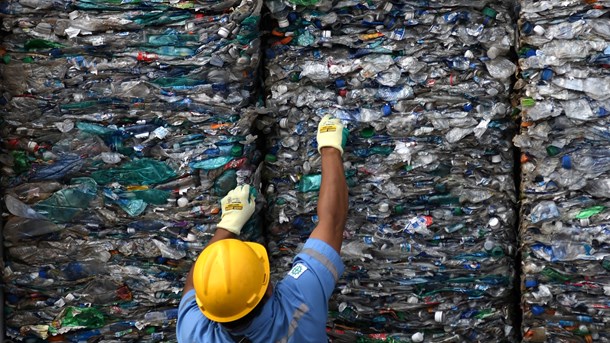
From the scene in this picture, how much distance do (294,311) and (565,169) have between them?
1.25 m

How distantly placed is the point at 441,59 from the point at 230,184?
39.4 inches

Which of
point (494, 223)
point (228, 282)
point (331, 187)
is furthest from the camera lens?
point (494, 223)

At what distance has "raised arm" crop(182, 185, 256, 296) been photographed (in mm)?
3170

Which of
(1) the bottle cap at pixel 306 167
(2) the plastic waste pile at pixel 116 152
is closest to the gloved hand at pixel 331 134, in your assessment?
(1) the bottle cap at pixel 306 167

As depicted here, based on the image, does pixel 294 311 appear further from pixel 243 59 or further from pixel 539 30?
pixel 539 30

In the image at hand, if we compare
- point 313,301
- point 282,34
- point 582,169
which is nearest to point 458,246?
point 582,169

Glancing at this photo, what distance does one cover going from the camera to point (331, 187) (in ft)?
9.96

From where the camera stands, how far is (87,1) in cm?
320

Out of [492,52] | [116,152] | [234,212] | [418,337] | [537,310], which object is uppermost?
[492,52]

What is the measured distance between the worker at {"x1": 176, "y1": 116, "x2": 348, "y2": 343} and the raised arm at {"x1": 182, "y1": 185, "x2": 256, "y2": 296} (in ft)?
0.79

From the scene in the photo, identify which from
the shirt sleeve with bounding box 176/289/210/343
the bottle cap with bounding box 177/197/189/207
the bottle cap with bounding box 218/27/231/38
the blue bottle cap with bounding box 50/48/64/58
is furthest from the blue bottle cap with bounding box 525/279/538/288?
the blue bottle cap with bounding box 50/48/64/58

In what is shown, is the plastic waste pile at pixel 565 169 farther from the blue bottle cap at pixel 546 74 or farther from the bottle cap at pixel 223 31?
the bottle cap at pixel 223 31

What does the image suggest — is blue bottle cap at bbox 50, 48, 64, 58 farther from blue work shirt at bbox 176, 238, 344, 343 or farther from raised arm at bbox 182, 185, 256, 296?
blue work shirt at bbox 176, 238, 344, 343

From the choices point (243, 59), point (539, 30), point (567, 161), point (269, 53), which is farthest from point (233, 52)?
point (567, 161)
